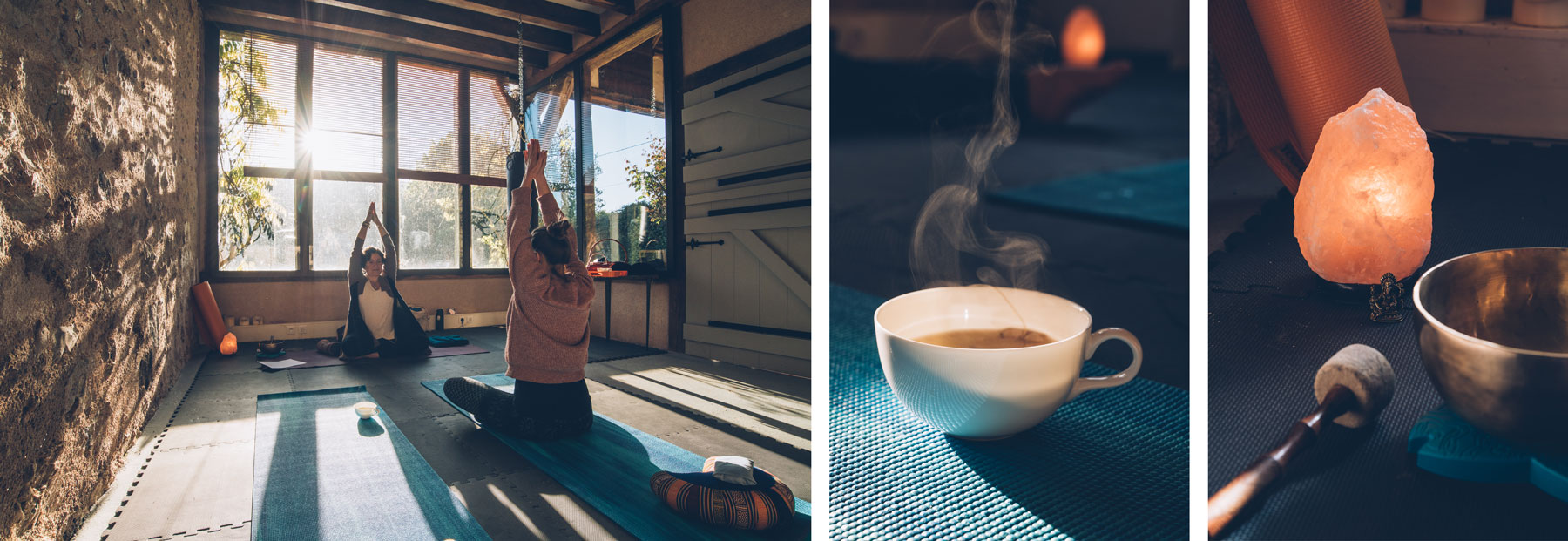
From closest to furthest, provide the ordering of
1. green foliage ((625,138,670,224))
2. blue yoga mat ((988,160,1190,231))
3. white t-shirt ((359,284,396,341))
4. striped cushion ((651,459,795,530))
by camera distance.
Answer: blue yoga mat ((988,160,1190,231)) → striped cushion ((651,459,795,530)) → white t-shirt ((359,284,396,341)) → green foliage ((625,138,670,224))

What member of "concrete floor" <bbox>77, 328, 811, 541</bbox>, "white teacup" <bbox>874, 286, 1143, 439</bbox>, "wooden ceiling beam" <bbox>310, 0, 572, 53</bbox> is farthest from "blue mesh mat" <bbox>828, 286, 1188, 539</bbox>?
"wooden ceiling beam" <bbox>310, 0, 572, 53</bbox>

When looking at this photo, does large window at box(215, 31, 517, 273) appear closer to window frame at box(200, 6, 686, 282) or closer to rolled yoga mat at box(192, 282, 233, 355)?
window frame at box(200, 6, 686, 282)

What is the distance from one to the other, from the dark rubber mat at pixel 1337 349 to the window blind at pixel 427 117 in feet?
14.5

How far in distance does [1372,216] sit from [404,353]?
3.23 metres

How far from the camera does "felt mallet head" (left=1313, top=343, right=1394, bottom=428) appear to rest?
12.8 inches

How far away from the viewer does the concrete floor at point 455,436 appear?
3.49ft

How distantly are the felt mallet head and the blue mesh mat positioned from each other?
7 cm

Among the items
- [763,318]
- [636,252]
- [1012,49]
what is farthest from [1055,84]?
[636,252]

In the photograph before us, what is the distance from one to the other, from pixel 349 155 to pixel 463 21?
3.53 feet

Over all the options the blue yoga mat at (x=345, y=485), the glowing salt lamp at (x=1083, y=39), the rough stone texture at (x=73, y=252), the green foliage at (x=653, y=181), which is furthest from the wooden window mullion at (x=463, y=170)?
the glowing salt lamp at (x=1083, y=39)

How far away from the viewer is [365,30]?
366 centimetres

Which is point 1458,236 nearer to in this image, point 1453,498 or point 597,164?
point 1453,498

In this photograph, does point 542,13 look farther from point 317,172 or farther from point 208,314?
point 208,314

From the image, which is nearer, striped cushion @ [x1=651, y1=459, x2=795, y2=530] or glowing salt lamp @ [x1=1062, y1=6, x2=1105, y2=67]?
glowing salt lamp @ [x1=1062, y1=6, x2=1105, y2=67]
